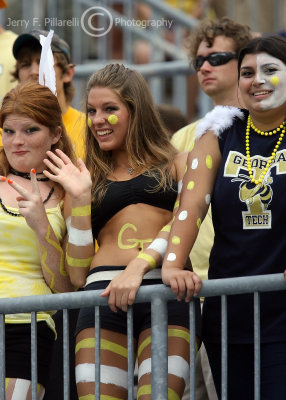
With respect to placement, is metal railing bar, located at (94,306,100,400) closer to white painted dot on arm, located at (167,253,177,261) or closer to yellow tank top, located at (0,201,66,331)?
white painted dot on arm, located at (167,253,177,261)

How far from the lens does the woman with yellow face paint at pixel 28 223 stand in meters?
4.40

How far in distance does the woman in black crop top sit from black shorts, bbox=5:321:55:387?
0.64ft

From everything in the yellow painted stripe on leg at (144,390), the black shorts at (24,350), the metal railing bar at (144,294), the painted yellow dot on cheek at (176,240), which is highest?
the painted yellow dot on cheek at (176,240)

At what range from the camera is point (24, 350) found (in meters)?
4.38

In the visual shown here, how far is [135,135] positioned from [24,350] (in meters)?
1.16

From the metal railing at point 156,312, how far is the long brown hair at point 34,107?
2.95ft

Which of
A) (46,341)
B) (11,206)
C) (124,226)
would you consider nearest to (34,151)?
(11,206)

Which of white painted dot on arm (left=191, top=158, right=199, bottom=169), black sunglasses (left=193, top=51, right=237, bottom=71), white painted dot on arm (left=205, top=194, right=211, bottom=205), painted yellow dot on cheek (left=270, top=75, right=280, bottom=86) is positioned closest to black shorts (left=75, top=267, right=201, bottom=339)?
white painted dot on arm (left=205, top=194, right=211, bottom=205)

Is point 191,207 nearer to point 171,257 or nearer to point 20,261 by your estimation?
point 171,257

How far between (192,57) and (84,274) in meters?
2.10

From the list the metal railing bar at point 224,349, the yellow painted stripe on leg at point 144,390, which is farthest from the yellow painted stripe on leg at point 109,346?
the metal railing bar at point 224,349

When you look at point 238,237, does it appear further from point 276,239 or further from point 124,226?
point 124,226

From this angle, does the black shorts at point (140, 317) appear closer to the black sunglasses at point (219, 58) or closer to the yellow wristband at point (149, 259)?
the yellow wristband at point (149, 259)

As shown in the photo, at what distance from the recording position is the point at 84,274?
4.52 meters
